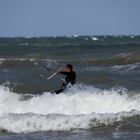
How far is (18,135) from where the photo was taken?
42.3ft

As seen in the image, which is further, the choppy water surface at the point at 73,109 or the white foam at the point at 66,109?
the white foam at the point at 66,109

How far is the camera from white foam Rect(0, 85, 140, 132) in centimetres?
1357

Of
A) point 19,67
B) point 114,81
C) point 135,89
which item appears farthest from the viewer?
point 19,67

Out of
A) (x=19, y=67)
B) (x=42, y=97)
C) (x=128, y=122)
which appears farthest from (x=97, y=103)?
(x=19, y=67)

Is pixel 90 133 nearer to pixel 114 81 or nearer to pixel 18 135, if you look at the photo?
pixel 18 135

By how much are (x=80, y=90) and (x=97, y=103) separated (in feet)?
5.01

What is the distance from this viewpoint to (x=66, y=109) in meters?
16.2

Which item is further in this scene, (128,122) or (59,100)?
(59,100)

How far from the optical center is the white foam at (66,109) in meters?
13.6

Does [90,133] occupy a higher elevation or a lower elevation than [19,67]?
lower

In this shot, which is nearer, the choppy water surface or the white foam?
the choppy water surface

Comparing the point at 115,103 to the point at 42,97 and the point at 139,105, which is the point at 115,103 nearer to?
Result: the point at 139,105

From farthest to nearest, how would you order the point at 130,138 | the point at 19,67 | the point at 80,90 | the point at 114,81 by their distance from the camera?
the point at 19,67
the point at 114,81
the point at 80,90
the point at 130,138

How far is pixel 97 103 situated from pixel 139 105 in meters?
1.29
